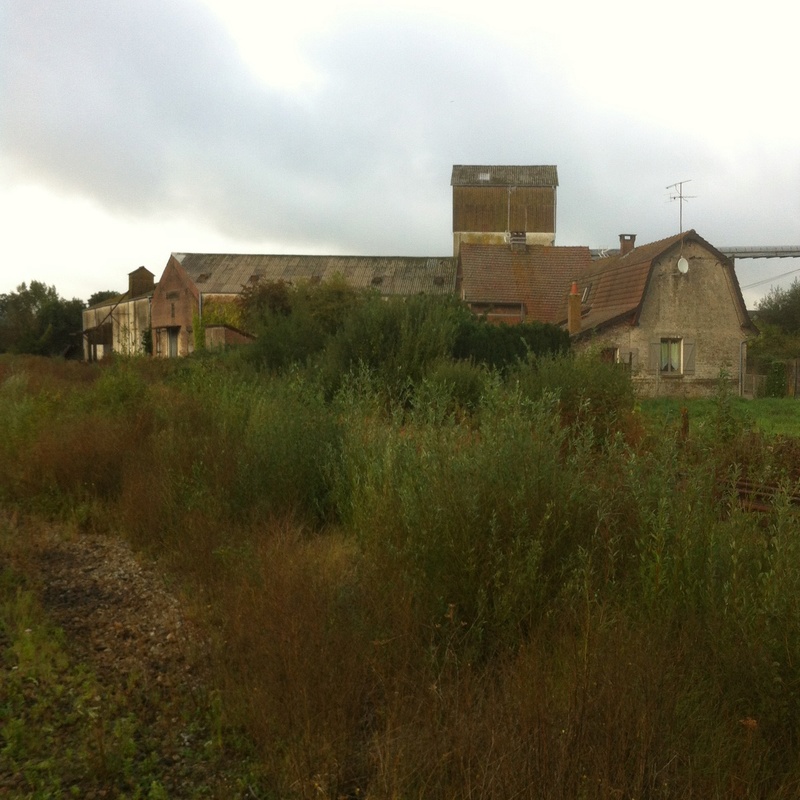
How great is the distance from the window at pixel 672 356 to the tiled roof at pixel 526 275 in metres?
7.00

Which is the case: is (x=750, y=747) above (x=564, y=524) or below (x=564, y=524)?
below

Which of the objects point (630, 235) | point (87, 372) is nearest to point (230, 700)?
point (87, 372)

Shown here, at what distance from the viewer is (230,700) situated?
4477 mm

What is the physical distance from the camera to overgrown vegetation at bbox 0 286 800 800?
11.7 ft

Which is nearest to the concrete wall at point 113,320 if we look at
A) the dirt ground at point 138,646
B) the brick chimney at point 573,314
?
the brick chimney at point 573,314

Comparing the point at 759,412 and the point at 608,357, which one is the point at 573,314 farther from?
the point at 759,412

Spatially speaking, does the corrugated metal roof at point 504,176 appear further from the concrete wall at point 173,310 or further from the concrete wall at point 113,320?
the concrete wall at point 113,320

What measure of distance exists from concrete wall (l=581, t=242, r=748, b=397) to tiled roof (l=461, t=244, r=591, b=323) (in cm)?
688

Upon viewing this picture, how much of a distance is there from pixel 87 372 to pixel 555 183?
45.8 m

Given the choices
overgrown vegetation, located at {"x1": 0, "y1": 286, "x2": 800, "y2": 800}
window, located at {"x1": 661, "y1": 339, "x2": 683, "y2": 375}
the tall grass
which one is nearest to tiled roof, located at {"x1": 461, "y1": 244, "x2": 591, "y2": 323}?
window, located at {"x1": 661, "y1": 339, "x2": 683, "y2": 375}

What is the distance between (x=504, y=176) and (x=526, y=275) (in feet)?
79.0

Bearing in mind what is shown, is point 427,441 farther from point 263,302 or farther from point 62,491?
point 263,302

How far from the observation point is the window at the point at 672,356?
33.2 m

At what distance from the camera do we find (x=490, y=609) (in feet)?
16.4
